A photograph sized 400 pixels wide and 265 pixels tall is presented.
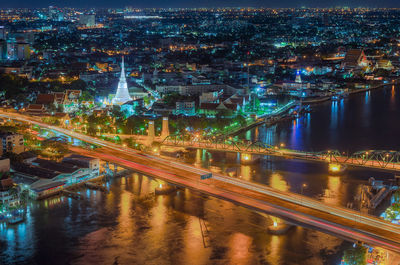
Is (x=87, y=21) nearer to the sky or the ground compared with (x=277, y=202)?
nearer to the sky

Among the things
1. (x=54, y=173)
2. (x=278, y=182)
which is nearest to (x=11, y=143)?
(x=54, y=173)

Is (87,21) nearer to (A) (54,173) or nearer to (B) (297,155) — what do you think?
(B) (297,155)

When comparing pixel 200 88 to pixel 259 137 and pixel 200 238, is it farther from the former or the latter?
pixel 200 238

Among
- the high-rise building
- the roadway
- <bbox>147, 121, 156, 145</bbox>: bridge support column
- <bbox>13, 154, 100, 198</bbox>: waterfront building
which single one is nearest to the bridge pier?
the roadway

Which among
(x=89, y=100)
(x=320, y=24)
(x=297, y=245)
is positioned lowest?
(x=297, y=245)

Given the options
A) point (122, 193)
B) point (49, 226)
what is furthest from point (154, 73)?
point (49, 226)

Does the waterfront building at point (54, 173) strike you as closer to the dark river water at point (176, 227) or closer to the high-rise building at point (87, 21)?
the dark river water at point (176, 227)
